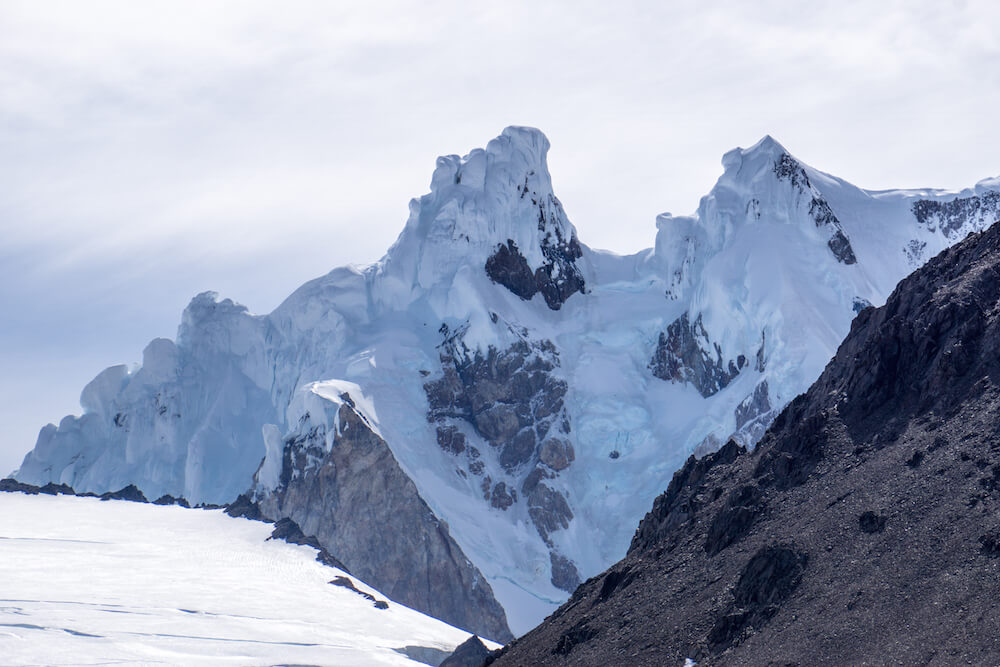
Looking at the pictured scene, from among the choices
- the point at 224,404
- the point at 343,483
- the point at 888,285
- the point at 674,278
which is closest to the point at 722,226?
the point at 674,278

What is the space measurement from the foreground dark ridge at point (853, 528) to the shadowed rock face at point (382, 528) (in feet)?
144

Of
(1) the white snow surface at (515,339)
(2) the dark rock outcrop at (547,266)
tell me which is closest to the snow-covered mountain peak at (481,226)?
(2) the dark rock outcrop at (547,266)

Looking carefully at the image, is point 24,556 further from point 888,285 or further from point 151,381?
point 888,285

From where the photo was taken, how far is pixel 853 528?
41.9 metres

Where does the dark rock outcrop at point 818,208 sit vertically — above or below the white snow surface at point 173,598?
above

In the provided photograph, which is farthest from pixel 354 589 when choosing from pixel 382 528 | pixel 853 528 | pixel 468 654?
→ pixel 853 528

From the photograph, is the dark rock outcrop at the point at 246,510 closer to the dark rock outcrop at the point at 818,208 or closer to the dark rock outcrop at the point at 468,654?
the dark rock outcrop at the point at 468,654

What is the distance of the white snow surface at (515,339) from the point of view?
10438 centimetres

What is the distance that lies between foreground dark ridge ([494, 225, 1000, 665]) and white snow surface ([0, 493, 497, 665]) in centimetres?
2152

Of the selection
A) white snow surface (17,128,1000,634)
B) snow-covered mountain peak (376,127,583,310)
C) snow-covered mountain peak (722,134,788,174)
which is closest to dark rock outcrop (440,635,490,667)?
white snow surface (17,128,1000,634)

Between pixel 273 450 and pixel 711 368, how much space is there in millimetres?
35946

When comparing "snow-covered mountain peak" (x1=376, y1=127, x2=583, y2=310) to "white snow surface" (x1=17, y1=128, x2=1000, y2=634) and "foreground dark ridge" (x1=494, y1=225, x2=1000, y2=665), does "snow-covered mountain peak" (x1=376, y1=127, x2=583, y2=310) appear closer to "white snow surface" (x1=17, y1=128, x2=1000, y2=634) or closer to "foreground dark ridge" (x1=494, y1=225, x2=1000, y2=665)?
"white snow surface" (x1=17, y1=128, x2=1000, y2=634)

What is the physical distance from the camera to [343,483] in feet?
342

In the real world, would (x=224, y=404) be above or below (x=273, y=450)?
above
